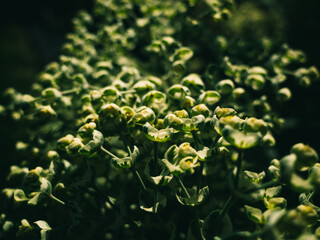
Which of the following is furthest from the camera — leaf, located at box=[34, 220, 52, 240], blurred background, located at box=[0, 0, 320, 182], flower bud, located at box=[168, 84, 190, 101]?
blurred background, located at box=[0, 0, 320, 182]

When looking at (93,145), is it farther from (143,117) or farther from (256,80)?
(256,80)

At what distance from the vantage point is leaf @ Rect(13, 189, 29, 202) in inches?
20.7

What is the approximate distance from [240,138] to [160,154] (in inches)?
9.0

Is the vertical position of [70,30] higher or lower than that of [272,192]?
lower

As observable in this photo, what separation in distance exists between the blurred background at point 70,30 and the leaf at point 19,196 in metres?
0.62

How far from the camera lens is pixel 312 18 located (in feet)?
3.99

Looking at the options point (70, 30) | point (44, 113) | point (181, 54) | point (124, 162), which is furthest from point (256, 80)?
point (70, 30)

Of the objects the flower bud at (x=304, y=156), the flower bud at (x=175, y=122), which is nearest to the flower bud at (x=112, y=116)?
the flower bud at (x=175, y=122)

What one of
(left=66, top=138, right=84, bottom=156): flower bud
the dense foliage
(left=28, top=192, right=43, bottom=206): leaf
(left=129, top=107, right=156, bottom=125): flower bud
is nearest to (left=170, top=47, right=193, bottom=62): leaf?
the dense foliage

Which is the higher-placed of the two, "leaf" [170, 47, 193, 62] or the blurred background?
A: "leaf" [170, 47, 193, 62]

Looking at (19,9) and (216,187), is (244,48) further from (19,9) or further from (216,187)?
(19,9)

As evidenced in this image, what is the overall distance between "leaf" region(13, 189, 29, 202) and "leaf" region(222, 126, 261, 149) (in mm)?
445

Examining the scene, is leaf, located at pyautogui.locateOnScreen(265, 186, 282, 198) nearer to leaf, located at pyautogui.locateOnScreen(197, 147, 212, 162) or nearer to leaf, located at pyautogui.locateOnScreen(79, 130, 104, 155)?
leaf, located at pyautogui.locateOnScreen(197, 147, 212, 162)

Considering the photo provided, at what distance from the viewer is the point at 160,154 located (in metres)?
0.58
